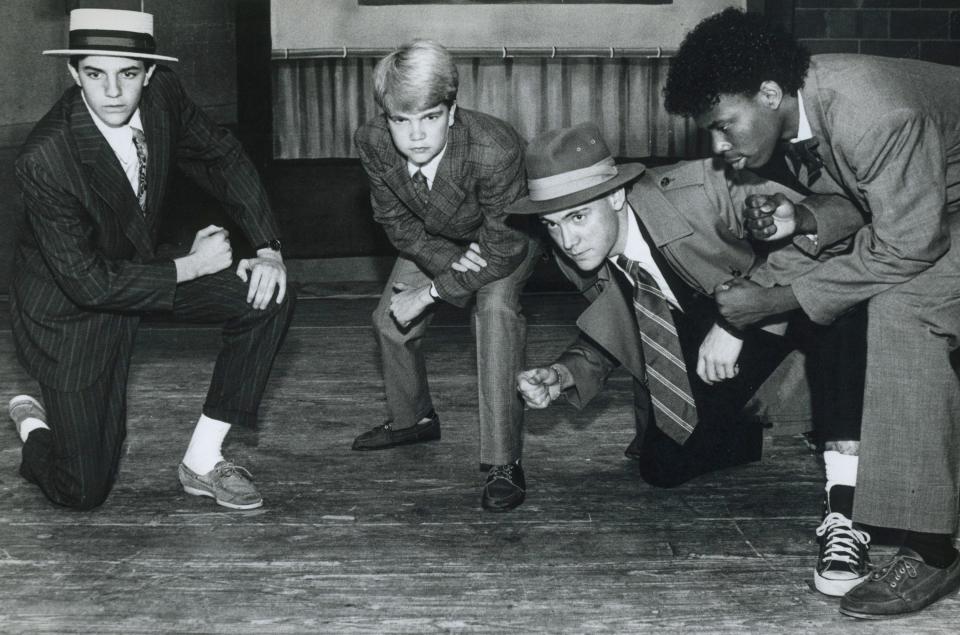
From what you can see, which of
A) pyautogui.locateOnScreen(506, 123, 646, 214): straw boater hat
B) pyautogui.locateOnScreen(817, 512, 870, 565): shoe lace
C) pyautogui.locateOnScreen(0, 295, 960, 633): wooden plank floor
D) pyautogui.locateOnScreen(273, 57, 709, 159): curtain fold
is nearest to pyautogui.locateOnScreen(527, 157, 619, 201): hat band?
pyautogui.locateOnScreen(506, 123, 646, 214): straw boater hat

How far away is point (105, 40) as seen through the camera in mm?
2848

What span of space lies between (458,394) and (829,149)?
200cm

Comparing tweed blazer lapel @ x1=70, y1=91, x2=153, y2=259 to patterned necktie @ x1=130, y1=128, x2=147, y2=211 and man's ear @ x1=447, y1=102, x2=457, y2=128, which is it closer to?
patterned necktie @ x1=130, y1=128, x2=147, y2=211

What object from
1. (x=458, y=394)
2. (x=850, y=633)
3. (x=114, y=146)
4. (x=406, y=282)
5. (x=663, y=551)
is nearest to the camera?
(x=850, y=633)

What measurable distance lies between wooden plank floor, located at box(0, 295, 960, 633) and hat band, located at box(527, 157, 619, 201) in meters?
0.82

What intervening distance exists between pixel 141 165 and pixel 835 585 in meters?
1.95

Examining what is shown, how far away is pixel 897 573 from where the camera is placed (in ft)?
7.80

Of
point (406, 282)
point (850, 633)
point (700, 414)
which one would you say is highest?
point (406, 282)

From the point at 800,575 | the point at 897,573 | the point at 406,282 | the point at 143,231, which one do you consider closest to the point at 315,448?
the point at 406,282

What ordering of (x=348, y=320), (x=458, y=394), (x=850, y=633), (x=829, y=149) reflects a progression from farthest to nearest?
(x=348, y=320), (x=458, y=394), (x=829, y=149), (x=850, y=633)

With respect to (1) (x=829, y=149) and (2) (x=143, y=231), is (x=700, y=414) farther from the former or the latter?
(2) (x=143, y=231)

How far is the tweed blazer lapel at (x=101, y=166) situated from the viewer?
9.39 ft

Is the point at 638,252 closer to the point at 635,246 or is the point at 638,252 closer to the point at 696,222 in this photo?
the point at 635,246

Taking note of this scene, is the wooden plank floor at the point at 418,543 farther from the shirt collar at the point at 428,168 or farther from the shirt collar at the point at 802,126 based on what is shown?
the shirt collar at the point at 802,126
